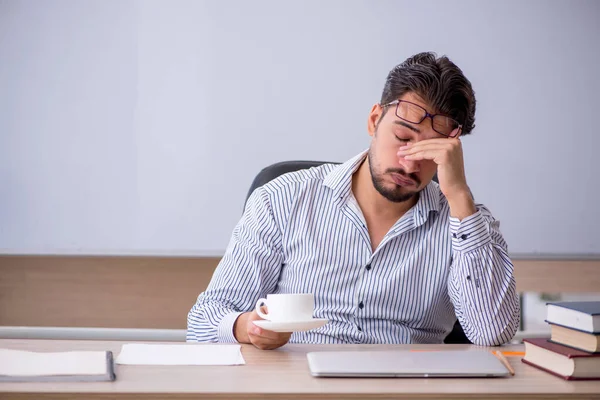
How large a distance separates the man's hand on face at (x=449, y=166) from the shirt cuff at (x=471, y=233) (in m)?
0.02

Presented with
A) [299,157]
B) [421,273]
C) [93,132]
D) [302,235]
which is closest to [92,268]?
[93,132]

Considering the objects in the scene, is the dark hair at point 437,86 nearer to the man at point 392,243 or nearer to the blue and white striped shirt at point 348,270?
the man at point 392,243

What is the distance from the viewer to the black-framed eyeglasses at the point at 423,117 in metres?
1.61

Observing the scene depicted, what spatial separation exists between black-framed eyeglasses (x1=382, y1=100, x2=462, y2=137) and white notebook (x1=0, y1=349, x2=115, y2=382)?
2.75 feet

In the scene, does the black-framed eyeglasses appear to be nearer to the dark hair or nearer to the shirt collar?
the dark hair

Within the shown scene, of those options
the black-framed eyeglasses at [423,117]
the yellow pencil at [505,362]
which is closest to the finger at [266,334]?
the yellow pencil at [505,362]

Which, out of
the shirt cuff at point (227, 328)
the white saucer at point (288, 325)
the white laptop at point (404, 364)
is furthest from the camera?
the shirt cuff at point (227, 328)

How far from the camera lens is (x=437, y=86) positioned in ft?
5.23

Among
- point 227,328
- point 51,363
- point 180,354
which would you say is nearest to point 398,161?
point 227,328

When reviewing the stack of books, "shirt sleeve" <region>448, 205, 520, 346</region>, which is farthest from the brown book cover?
"shirt sleeve" <region>448, 205, 520, 346</region>

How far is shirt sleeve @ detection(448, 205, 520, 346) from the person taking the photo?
1.51 metres

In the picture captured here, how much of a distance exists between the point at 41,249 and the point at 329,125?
1.24 meters

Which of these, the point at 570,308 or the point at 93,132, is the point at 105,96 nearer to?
the point at 93,132

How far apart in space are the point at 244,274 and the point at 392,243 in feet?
1.16
